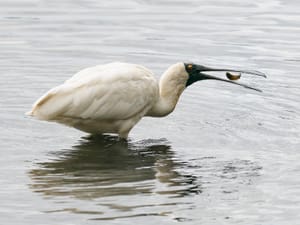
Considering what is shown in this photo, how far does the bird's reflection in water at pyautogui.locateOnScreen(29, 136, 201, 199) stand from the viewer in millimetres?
13328

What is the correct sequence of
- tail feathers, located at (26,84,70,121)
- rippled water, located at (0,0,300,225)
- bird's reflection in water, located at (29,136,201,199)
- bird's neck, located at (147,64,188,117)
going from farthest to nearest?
bird's neck, located at (147,64,188,117)
tail feathers, located at (26,84,70,121)
bird's reflection in water, located at (29,136,201,199)
rippled water, located at (0,0,300,225)

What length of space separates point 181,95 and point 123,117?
7.85ft

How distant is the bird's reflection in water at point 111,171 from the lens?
13.3m

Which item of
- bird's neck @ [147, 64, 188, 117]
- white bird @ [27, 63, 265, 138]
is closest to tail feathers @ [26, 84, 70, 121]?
white bird @ [27, 63, 265, 138]

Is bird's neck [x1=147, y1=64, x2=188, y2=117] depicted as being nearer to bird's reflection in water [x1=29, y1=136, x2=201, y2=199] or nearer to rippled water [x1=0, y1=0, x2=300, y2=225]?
rippled water [x1=0, y1=0, x2=300, y2=225]

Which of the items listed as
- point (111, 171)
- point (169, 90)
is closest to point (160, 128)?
point (169, 90)

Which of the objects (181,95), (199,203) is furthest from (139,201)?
(181,95)

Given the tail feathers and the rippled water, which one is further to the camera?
the tail feathers

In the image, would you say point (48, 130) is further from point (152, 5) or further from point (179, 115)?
point (152, 5)

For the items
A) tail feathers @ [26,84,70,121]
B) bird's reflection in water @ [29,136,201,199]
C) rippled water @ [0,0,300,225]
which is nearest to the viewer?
rippled water @ [0,0,300,225]

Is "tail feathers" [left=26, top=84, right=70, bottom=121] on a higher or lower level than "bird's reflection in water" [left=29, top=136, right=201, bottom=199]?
higher

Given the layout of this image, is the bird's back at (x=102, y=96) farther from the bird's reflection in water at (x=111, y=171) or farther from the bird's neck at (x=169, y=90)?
the bird's reflection in water at (x=111, y=171)

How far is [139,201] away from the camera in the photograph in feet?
42.1

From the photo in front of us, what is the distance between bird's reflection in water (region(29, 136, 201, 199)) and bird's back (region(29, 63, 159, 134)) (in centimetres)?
41
